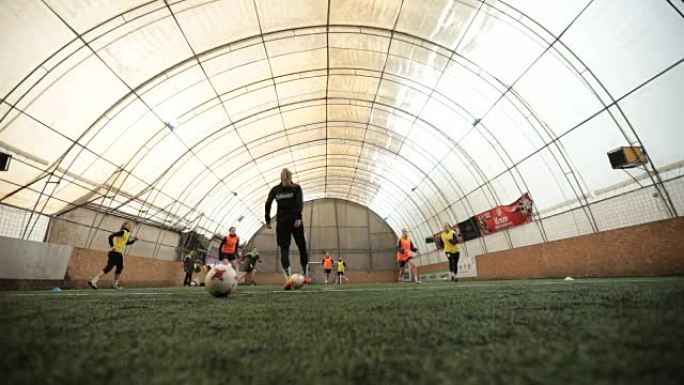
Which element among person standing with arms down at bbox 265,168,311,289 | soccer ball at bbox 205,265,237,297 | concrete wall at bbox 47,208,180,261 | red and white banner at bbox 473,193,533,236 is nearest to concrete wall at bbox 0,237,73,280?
concrete wall at bbox 47,208,180,261

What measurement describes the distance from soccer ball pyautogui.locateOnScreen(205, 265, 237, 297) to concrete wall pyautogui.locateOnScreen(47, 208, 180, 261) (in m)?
16.8

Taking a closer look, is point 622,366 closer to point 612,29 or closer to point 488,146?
point 612,29

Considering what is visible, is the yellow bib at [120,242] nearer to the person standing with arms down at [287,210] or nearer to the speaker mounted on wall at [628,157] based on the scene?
the person standing with arms down at [287,210]

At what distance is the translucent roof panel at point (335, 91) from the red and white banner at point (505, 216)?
54 cm

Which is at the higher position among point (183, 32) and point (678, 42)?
point (183, 32)

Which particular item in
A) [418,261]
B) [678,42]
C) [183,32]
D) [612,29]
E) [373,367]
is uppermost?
[183,32]

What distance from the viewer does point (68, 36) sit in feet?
36.1

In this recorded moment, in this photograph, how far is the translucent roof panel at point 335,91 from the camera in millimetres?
10766

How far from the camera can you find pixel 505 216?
19141 millimetres

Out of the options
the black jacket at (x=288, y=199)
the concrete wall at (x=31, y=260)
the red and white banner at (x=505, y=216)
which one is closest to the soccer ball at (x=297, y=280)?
the black jacket at (x=288, y=199)

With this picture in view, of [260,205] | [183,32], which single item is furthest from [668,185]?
[260,205]

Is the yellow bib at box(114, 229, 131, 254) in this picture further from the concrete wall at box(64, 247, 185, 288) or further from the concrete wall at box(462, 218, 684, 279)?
the concrete wall at box(462, 218, 684, 279)

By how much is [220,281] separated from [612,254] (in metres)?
13.3

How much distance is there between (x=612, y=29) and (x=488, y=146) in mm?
8501
